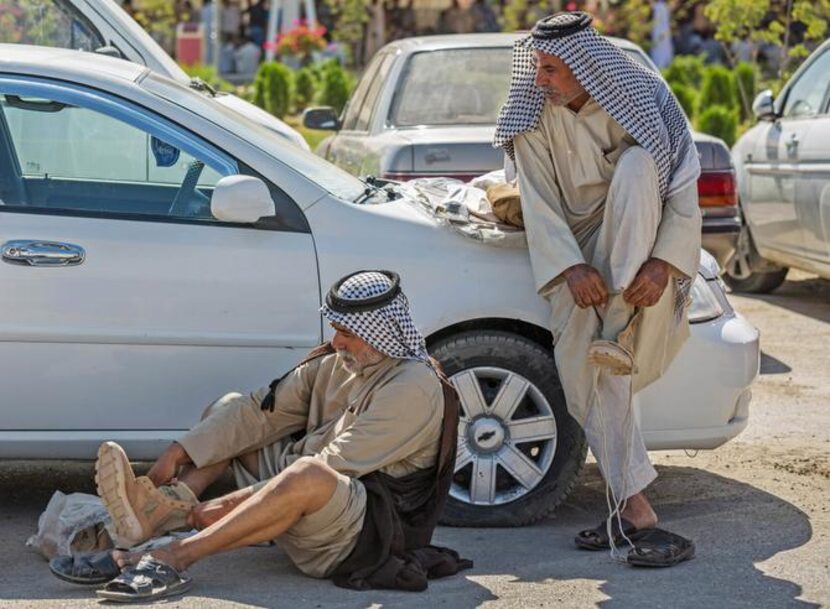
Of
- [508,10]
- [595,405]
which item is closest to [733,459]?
[595,405]

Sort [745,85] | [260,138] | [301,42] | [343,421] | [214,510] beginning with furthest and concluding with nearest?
[301,42], [745,85], [260,138], [343,421], [214,510]

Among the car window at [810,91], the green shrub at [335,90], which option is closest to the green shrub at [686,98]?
the green shrub at [335,90]

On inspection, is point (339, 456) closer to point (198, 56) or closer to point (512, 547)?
point (512, 547)

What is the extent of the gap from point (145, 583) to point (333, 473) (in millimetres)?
639

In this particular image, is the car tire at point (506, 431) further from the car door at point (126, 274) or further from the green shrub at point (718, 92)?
the green shrub at point (718, 92)

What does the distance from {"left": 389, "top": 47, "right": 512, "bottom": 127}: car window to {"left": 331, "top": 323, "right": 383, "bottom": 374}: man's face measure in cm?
454

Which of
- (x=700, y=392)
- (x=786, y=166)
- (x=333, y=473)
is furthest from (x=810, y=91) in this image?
(x=333, y=473)

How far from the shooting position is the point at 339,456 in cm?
528

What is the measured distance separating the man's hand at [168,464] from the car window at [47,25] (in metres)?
3.64

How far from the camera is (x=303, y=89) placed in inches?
921

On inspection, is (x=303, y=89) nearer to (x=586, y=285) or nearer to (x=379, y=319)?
(x=586, y=285)

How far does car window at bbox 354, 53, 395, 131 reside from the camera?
33.9 ft

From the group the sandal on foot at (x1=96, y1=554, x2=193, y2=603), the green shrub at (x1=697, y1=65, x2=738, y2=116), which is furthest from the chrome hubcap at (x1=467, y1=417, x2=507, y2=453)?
the green shrub at (x1=697, y1=65, x2=738, y2=116)

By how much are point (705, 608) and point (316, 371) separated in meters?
1.46
